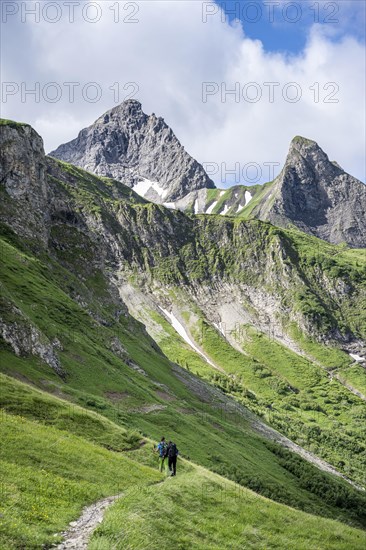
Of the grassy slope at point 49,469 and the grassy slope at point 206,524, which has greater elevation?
the grassy slope at point 206,524

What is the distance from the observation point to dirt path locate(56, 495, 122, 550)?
20.5 m

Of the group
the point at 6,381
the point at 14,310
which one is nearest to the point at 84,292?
the point at 14,310

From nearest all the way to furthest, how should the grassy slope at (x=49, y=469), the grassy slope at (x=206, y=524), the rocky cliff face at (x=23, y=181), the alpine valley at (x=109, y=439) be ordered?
the grassy slope at (x=49, y=469) → the grassy slope at (x=206, y=524) → the alpine valley at (x=109, y=439) → the rocky cliff face at (x=23, y=181)

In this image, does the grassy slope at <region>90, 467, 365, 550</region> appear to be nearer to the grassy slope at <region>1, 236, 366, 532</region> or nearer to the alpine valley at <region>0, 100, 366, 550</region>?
the alpine valley at <region>0, 100, 366, 550</region>

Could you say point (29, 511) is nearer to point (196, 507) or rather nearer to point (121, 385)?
point (196, 507)

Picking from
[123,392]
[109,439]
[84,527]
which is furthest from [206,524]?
[123,392]

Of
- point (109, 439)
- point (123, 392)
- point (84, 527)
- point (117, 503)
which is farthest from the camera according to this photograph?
point (123, 392)

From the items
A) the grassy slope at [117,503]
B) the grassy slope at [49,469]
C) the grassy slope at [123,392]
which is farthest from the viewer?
the grassy slope at [123,392]

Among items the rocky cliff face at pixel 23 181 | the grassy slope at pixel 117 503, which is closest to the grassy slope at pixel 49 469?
the grassy slope at pixel 117 503

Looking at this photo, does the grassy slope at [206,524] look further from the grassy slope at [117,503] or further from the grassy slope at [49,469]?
the grassy slope at [49,469]

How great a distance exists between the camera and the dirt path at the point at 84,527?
67.4ft

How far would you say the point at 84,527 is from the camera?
23.1 meters

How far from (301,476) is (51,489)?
9248 centimetres

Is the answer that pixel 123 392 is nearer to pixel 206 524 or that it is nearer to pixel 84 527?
pixel 206 524
